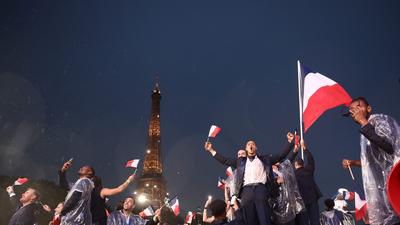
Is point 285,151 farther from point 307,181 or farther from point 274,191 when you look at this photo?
point 307,181

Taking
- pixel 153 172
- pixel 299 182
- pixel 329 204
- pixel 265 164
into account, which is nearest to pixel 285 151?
pixel 265 164

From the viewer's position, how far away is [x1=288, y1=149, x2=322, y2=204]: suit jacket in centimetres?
824

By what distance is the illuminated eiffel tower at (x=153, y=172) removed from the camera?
253ft

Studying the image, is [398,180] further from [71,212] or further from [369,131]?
[71,212]

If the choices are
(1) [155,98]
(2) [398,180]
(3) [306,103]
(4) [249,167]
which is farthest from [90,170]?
(1) [155,98]

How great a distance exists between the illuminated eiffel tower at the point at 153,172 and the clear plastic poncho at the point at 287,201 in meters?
69.1

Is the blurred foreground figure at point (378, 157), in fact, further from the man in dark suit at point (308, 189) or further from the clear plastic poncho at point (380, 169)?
the man in dark suit at point (308, 189)

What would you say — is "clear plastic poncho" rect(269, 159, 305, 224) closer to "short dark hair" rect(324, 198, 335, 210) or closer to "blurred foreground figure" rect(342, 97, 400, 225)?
"short dark hair" rect(324, 198, 335, 210)

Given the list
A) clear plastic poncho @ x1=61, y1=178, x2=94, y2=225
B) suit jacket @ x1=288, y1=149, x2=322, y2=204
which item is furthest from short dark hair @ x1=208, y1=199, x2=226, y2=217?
suit jacket @ x1=288, y1=149, x2=322, y2=204

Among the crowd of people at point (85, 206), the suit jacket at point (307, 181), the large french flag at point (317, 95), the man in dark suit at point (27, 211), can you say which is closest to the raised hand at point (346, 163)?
the large french flag at point (317, 95)

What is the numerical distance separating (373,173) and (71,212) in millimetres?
4906

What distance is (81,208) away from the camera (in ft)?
21.4

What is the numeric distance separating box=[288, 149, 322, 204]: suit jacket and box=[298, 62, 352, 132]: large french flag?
116 centimetres

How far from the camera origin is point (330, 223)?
352 inches
